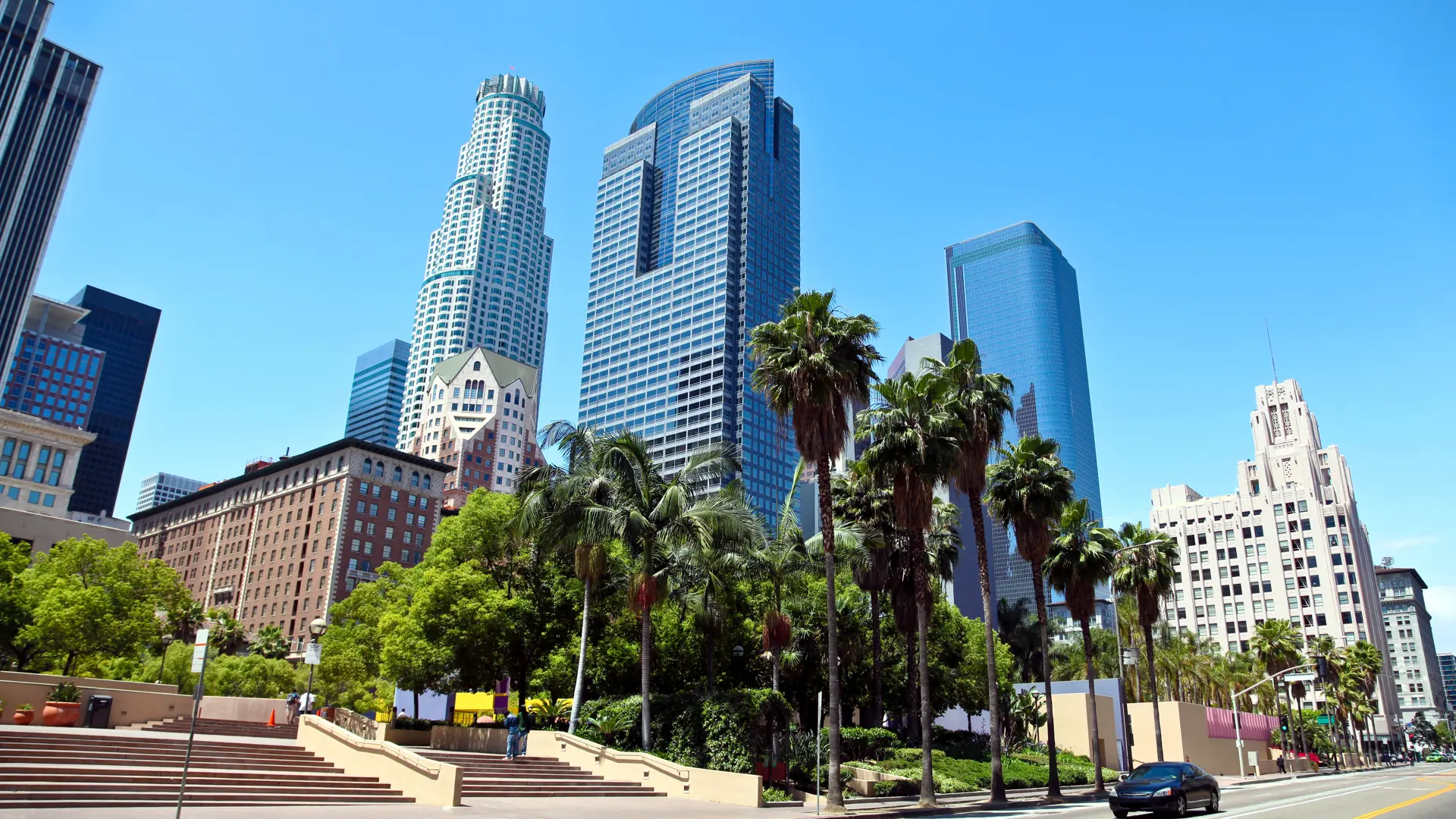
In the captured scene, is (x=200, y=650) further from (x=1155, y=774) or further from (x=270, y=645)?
(x=270, y=645)

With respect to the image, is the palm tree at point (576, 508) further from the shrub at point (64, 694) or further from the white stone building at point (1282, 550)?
the white stone building at point (1282, 550)

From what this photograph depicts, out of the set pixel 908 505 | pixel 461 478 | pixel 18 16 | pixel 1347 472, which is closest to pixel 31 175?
pixel 18 16

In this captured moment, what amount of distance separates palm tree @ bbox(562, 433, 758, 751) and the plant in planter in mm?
18661

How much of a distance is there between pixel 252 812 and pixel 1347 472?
179 meters

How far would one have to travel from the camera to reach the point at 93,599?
154 ft

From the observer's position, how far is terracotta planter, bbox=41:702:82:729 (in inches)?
1184

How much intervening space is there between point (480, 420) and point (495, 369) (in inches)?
491

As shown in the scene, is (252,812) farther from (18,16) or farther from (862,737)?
(18,16)

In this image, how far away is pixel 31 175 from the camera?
129375 mm

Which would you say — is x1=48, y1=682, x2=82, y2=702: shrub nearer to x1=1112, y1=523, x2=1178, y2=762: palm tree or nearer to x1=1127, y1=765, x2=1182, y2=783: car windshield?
x1=1127, y1=765, x2=1182, y2=783: car windshield

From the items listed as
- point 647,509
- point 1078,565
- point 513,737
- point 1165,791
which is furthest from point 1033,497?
point 513,737

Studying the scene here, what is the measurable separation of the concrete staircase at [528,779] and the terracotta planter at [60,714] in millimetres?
12821

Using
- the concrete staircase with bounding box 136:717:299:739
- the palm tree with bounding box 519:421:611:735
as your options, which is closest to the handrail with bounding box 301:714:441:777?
the concrete staircase with bounding box 136:717:299:739

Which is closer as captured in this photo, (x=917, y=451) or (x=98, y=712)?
(x=917, y=451)
